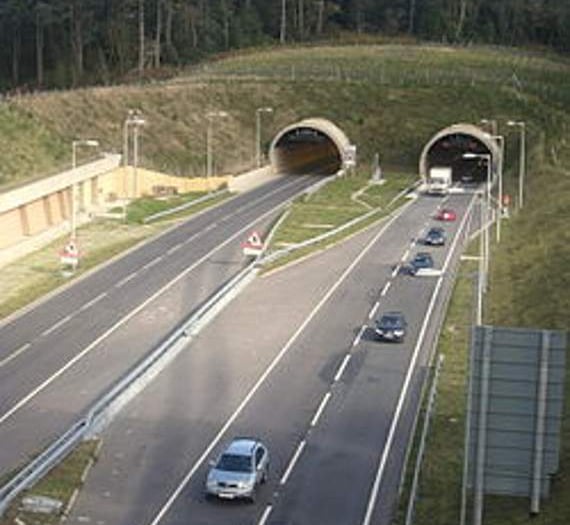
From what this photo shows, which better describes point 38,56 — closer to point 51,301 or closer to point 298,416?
point 51,301

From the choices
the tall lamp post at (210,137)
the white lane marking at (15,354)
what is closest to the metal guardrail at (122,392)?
the white lane marking at (15,354)

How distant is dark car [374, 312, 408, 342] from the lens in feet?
178

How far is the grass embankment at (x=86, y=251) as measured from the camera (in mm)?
63469

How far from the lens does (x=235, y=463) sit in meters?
36.8

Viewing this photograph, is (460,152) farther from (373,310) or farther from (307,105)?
(373,310)

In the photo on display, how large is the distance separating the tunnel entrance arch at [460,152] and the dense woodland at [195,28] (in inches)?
1468

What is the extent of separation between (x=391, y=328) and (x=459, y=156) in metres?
65.8

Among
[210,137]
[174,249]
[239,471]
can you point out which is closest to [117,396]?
[239,471]

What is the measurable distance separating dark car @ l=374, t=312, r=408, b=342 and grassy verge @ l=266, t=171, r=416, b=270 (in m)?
A: 15.1

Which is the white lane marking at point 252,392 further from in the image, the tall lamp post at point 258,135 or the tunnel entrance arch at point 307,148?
the tall lamp post at point 258,135

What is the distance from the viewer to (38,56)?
5650 inches

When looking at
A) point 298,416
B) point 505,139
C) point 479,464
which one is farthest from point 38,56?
point 479,464

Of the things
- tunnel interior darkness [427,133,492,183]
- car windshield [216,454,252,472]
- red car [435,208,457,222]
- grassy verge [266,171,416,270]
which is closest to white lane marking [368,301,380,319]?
grassy verge [266,171,416,270]

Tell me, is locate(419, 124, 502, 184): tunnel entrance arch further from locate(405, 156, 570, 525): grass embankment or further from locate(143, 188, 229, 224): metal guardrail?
locate(143, 188, 229, 224): metal guardrail
